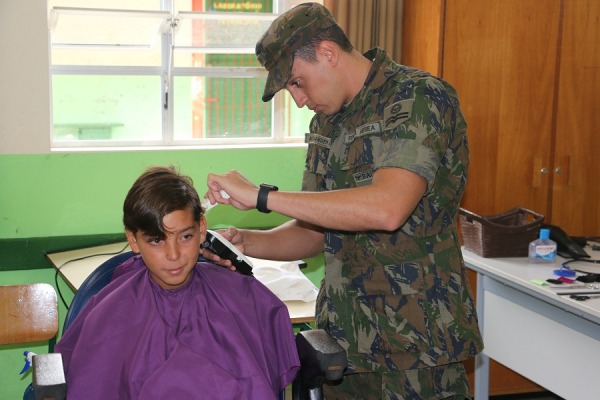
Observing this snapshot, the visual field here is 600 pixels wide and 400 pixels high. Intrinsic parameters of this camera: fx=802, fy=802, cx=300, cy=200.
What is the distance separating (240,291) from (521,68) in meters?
2.40

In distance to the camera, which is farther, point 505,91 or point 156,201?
point 505,91

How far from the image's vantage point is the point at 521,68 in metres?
3.98

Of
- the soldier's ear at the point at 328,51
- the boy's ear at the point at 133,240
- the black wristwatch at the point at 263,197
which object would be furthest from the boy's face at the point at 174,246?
the soldier's ear at the point at 328,51

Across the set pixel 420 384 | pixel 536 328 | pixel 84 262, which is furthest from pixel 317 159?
pixel 84 262

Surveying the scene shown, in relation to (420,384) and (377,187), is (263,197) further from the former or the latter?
(420,384)

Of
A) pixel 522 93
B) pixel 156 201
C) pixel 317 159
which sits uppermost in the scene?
pixel 522 93

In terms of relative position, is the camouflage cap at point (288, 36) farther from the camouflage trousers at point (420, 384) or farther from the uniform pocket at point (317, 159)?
the camouflage trousers at point (420, 384)

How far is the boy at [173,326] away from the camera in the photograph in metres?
1.96

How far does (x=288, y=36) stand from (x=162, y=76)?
2340 millimetres

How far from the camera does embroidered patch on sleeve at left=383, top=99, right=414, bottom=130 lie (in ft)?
6.23

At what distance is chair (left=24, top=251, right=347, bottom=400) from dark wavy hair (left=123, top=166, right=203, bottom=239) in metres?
0.21

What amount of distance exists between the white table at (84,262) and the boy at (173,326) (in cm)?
72

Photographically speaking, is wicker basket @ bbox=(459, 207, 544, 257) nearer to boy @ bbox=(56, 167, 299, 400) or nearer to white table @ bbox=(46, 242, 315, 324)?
white table @ bbox=(46, 242, 315, 324)

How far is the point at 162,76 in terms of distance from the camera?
4141 millimetres
